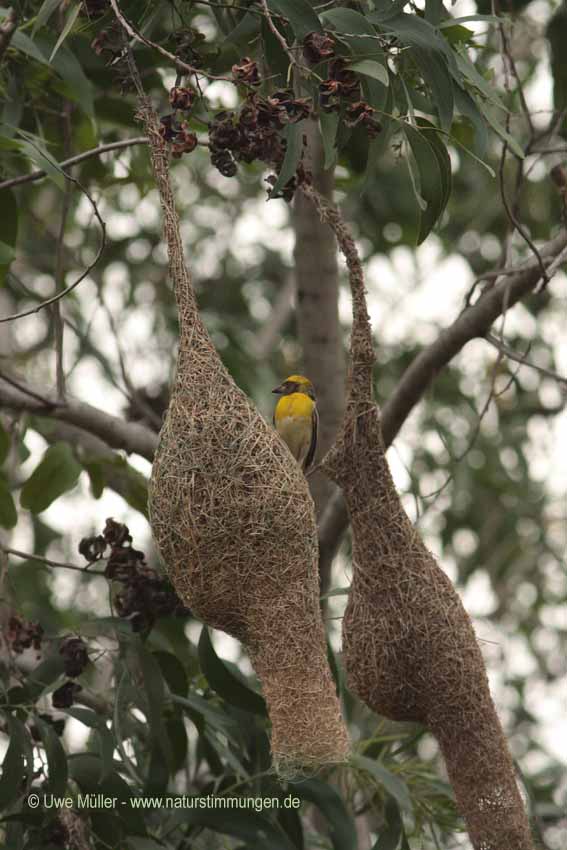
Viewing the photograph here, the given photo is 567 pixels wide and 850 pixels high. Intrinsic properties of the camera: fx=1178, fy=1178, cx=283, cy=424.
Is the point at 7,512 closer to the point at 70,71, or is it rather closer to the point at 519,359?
the point at 70,71

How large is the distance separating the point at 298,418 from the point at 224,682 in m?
0.94

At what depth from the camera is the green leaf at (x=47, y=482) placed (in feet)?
12.2

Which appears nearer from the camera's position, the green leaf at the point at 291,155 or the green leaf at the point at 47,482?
the green leaf at the point at 291,155

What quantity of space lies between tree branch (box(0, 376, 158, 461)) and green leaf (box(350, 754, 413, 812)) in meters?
1.13

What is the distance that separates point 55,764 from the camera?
290 cm

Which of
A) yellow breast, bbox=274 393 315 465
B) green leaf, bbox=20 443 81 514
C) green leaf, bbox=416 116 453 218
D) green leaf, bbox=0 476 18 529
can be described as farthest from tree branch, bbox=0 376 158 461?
green leaf, bbox=416 116 453 218

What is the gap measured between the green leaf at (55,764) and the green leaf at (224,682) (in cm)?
42

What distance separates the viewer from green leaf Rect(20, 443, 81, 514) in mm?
3715

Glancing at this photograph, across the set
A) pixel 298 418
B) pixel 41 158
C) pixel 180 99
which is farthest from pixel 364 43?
pixel 298 418

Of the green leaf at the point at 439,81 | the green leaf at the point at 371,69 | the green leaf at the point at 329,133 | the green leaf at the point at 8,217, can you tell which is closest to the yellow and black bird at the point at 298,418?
the green leaf at the point at 8,217

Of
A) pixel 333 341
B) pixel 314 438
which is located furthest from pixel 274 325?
pixel 314 438

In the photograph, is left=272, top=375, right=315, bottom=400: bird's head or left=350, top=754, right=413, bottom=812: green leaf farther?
left=272, top=375, right=315, bottom=400: bird's head

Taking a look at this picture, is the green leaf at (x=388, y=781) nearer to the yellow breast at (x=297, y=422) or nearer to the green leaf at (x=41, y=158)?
the yellow breast at (x=297, y=422)

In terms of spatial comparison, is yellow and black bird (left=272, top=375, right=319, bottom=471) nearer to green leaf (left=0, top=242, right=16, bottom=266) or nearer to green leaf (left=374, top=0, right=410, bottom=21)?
green leaf (left=0, top=242, right=16, bottom=266)
